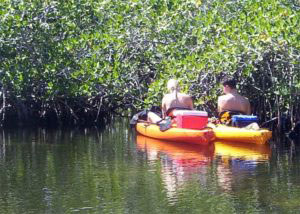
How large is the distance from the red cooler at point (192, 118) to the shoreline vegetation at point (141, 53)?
0.92m

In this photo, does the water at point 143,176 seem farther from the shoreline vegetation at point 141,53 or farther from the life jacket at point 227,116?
the shoreline vegetation at point 141,53

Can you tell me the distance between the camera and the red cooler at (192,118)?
48.7 ft

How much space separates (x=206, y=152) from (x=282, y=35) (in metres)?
2.22

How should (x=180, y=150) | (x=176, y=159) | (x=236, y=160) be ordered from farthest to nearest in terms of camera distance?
(x=180, y=150)
(x=176, y=159)
(x=236, y=160)

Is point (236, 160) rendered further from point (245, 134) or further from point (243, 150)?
point (245, 134)

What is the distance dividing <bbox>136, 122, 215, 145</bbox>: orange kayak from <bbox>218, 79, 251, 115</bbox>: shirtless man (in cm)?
62

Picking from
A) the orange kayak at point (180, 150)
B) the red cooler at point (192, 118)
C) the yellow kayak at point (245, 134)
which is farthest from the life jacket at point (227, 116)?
the orange kayak at point (180, 150)

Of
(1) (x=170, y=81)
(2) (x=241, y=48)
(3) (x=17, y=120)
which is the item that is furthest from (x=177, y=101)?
(3) (x=17, y=120)

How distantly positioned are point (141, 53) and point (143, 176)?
571 cm

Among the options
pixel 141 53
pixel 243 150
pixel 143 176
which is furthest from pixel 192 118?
pixel 143 176

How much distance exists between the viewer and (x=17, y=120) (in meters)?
18.7

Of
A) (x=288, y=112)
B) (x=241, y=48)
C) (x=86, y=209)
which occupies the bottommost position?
(x=86, y=209)

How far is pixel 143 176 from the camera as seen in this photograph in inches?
463

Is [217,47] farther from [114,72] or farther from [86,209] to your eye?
[86,209]
